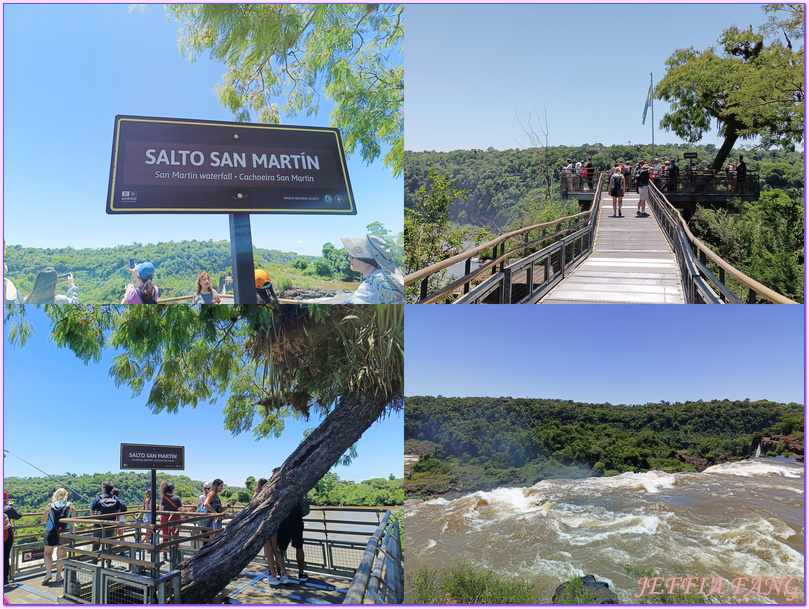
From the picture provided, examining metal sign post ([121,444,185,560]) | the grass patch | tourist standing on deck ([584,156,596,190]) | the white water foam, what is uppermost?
tourist standing on deck ([584,156,596,190])

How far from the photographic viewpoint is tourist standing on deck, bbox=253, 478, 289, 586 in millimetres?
5324

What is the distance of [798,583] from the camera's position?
4.74m

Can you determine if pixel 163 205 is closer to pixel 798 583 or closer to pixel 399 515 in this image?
pixel 399 515

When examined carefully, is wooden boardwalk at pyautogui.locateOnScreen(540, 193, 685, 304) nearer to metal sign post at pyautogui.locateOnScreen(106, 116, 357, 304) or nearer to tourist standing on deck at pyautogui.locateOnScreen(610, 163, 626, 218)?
tourist standing on deck at pyautogui.locateOnScreen(610, 163, 626, 218)

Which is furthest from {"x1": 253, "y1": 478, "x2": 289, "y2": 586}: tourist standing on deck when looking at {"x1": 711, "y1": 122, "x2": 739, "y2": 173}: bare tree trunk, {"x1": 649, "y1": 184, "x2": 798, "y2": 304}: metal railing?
{"x1": 711, "y1": 122, "x2": 739, "y2": 173}: bare tree trunk

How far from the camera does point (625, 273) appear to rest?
6.96 meters

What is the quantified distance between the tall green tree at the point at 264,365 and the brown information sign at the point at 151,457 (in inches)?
26.7

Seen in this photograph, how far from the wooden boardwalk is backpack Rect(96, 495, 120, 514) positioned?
485 centimetres

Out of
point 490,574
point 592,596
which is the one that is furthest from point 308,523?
point 592,596

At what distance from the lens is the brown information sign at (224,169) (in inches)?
148

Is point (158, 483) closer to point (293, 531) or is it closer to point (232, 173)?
point (293, 531)

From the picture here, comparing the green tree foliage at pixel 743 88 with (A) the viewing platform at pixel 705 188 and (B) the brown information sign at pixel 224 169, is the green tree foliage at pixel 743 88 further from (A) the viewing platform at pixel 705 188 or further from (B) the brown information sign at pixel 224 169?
(B) the brown information sign at pixel 224 169

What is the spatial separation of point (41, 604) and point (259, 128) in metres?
4.53

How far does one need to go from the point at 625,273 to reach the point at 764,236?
6296mm
